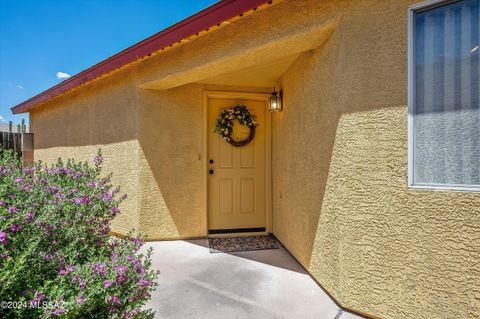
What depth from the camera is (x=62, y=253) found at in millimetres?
1571

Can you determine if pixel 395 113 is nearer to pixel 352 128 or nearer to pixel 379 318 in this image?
pixel 352 128

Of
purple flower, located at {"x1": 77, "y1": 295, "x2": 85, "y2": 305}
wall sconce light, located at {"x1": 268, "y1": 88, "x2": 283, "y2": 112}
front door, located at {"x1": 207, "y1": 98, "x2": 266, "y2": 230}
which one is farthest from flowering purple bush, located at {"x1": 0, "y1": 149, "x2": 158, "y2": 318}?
wall sconce light, located at {"x1": 268, "y1": 88, "x2": 283, "y2": 112}

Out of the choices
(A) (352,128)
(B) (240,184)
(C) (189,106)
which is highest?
(C) (189,106)

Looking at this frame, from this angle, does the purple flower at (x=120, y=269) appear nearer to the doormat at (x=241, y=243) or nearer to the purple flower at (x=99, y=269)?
the purple flower at (x=99, y=269)

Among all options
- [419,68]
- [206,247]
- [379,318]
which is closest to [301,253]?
[379,318]

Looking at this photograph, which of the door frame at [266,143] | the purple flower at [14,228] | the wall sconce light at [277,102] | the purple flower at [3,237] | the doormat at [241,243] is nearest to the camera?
the purple flower at [3,237]

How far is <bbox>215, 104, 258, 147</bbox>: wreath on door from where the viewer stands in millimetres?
4367

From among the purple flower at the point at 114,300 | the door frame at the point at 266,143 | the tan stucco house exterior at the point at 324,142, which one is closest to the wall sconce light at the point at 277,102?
the tan stucco house exterior at the point at 324,142

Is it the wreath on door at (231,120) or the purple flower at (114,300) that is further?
the wreath on door at (231,120)

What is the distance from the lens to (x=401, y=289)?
196cm

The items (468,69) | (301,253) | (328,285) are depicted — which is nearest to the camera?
(468,69)

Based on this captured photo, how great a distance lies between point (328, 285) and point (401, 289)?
71 centimetres

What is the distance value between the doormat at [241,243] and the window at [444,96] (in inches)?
100

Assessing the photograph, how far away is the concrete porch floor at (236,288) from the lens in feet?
7.41
